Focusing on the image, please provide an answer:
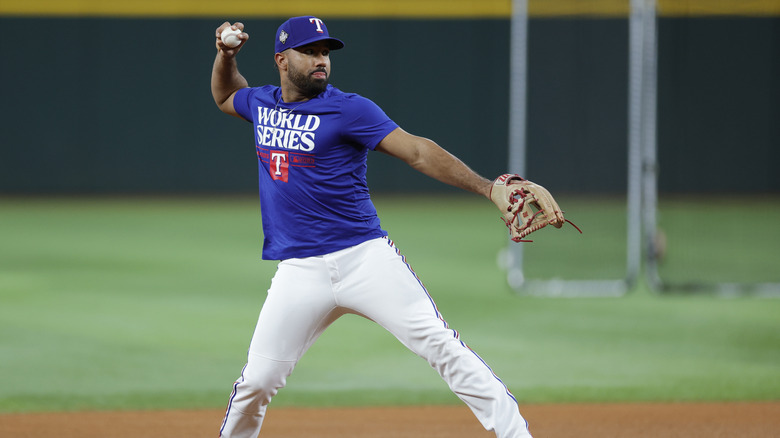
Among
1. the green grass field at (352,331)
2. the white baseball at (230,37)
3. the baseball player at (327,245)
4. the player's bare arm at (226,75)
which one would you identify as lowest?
the green grass field at (352,331)

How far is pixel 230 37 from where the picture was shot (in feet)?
16.1

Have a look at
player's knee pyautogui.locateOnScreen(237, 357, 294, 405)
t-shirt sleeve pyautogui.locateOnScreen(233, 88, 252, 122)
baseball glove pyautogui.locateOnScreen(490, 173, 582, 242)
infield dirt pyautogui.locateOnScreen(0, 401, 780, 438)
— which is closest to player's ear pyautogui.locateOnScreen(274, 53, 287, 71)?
t-shirt sleeve pyautogui.locateOnScreen(233, 88, 252, 122)

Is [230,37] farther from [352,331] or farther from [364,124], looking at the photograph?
[352,331]

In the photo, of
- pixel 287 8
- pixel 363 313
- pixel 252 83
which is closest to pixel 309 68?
pixel 363 313

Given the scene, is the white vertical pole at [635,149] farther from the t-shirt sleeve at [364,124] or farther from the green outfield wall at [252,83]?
the green outfield wall at [252,83]

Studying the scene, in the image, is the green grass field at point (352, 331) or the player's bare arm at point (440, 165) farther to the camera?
the green grass field at point (352, 331)

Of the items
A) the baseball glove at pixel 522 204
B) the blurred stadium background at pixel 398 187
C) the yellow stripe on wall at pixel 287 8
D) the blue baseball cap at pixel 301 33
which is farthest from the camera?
the yellow stripe on wall at pixel 287 8

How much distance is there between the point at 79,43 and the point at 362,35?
6.33m

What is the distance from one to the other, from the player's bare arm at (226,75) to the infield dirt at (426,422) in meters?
1.99

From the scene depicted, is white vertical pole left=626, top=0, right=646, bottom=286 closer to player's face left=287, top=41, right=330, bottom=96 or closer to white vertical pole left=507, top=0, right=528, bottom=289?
white vertical pole left=507, top=0, right=528, bottom=289

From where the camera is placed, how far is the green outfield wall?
838 inches

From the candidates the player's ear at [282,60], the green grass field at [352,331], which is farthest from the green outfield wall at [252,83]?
the player's ear at [282,60]

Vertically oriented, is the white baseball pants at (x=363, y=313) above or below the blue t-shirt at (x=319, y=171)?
below

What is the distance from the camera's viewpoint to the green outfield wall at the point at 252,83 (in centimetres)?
2128
